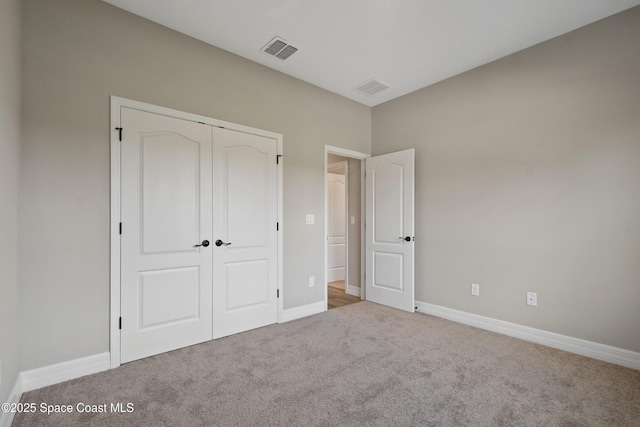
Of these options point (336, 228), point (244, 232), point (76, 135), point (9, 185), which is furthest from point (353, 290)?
point (9, 185)

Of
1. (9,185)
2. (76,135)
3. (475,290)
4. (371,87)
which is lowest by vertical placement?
(475,290)

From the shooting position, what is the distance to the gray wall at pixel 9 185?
1658 mm

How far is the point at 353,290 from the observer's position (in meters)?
4.75

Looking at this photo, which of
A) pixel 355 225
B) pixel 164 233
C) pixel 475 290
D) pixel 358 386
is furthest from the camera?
pixel 355 225

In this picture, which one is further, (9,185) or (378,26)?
(378,26)

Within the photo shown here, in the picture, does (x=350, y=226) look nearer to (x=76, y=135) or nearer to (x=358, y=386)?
(x=358, y=386)

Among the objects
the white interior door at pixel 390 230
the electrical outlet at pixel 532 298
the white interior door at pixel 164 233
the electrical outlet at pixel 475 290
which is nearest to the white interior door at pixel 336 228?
the white interior door at pixel 390 230

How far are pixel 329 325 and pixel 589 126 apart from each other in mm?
3212

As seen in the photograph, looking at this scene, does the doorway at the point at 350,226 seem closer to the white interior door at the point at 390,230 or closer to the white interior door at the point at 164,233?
the white interior door at the point at 390,230

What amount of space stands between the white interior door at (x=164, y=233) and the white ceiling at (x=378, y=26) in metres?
0.91

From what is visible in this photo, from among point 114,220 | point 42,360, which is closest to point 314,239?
Answer: point 114,220

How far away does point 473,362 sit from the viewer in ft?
8.08

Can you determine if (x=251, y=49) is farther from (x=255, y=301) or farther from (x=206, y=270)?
(x=255, y=301)

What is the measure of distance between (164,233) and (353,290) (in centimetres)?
309
